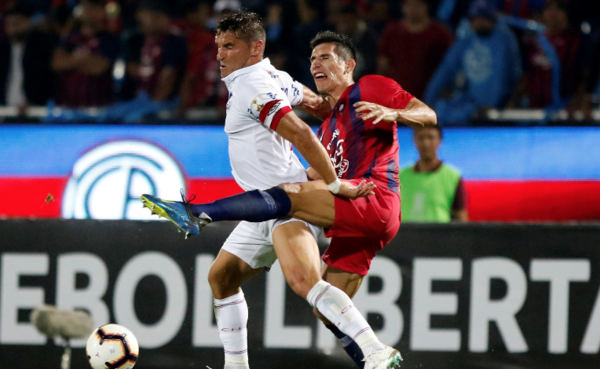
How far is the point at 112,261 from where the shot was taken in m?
5.90

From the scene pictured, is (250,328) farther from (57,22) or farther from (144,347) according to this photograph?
(57,22)

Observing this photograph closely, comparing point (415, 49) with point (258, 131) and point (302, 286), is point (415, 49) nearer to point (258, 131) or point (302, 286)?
point (258, 131)

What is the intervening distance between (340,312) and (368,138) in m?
1.08

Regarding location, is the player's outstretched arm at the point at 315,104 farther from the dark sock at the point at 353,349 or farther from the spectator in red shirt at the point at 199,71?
the spectator in red shirt at the point at 199,71

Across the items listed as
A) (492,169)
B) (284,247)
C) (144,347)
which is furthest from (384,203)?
(492,169)

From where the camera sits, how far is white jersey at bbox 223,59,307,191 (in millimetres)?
4297

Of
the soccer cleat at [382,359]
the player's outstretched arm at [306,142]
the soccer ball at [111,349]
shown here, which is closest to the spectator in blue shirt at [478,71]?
the player's outstretched arm at [306,142]

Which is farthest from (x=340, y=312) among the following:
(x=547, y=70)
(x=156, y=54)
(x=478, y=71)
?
(x=156, y=54)

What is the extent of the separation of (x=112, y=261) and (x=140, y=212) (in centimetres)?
102

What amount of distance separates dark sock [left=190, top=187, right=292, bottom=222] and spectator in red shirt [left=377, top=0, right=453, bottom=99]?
346 cm

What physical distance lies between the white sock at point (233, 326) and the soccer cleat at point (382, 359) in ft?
3.59

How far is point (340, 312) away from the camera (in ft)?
13.8

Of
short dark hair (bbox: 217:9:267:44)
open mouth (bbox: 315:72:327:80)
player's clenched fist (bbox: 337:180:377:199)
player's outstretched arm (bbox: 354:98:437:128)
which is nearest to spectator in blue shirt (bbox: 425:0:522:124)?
open mouth (bbox: 315:72:327:80)

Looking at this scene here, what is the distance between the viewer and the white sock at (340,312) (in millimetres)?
4176
